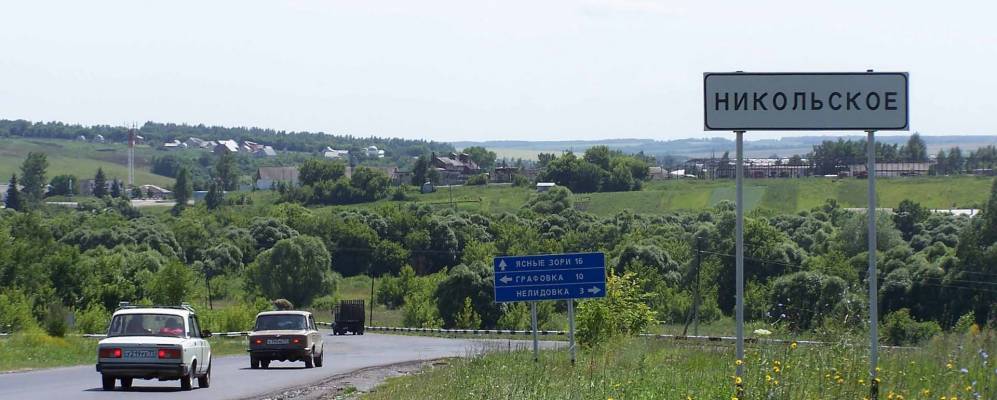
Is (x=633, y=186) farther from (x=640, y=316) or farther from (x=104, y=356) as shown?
(x=104, y=356)

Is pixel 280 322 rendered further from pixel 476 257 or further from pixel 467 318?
pixel 476 257

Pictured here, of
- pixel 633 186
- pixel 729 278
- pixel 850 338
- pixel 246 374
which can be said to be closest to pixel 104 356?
pixel 246 374

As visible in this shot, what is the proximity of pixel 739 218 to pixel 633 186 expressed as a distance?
17175cm

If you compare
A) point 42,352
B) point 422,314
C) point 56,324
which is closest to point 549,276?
point 42,352

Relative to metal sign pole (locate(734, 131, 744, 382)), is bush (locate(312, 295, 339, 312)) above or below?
below

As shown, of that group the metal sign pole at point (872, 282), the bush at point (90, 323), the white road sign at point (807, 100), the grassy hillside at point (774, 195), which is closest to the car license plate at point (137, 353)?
the white road sign at point (807, 100)

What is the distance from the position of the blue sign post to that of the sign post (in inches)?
518

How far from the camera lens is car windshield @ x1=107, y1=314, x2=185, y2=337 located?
23016 mm

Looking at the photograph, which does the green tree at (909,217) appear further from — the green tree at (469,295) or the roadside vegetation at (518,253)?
the green tree at (469,295)

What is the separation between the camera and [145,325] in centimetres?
2311

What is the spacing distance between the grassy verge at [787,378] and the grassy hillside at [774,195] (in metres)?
115

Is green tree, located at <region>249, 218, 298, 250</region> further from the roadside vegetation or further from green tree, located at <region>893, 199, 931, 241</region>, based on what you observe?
green tree, located at <region>893, 199, 931, 241</region>

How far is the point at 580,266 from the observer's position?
83.9ft

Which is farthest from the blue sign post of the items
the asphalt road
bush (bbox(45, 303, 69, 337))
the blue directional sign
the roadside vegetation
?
bush (bbox(45, 303, 69, 337))
